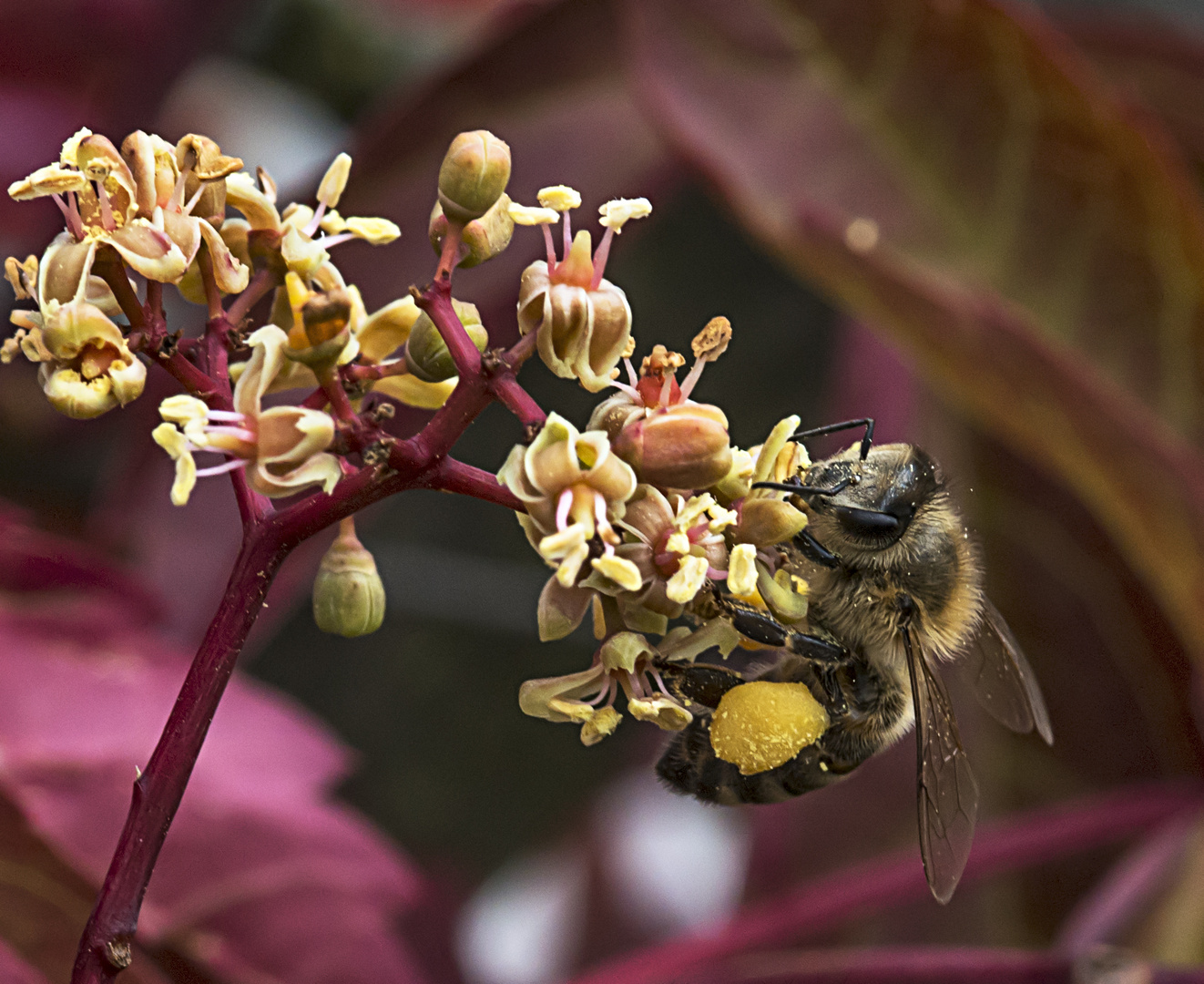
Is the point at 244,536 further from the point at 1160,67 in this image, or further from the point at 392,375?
the point at 1160,67

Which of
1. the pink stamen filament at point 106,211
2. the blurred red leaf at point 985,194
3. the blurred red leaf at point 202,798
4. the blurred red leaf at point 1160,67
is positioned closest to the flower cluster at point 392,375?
the pink stamen filament at point 106,211

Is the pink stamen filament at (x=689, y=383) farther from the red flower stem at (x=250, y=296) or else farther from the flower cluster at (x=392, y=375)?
the red flower stem at (x=250, y=296)

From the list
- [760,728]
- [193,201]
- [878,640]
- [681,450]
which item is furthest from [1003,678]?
[193,201]

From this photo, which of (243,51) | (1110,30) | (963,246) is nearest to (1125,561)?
(963,246)

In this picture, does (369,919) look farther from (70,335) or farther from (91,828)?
(70,335)

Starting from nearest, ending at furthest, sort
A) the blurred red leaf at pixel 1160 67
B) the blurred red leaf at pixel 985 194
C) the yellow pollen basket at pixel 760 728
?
the yellow pollen basket at pixel 760 728
the blurred red leaf at pixel 985 194
the blurred red leaf at pixel 1160 67

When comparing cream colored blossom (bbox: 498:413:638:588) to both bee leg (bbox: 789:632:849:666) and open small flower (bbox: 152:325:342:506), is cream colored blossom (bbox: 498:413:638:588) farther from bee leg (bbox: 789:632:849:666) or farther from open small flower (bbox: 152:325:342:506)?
bee leg (bbox: 789:632:849:666)
